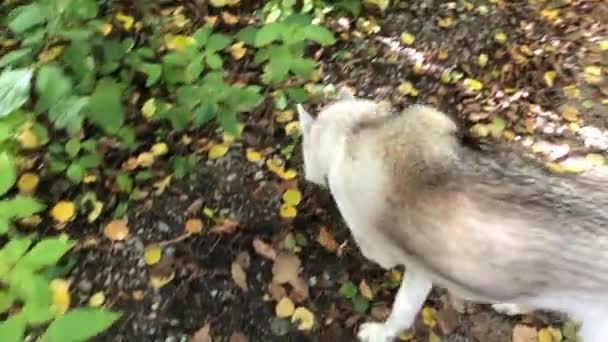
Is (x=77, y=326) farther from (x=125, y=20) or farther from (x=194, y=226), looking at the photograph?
(x=125, y=20)

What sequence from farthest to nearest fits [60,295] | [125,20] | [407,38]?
[407,38]
[125,20]
[60,295]

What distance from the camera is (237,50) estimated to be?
376 centimetres

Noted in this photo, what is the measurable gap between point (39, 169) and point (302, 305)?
4.23 ft

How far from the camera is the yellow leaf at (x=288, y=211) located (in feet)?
10.7

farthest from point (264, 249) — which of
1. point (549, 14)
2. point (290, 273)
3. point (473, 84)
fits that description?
point (549, 14)

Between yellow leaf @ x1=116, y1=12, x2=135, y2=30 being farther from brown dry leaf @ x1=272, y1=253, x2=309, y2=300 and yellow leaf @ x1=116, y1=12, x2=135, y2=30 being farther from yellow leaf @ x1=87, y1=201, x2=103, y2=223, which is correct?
brown dry leaf @ x1=272, y1=253, x2=309, y2=300

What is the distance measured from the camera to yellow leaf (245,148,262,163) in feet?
11.2

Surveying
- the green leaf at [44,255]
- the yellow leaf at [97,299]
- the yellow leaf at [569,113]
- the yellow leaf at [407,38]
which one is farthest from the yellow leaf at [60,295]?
the yellow leaf at [569,113]

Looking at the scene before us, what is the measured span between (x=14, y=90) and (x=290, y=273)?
1.49 meters

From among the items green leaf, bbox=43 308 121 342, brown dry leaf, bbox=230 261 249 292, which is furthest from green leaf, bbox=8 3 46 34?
brown dry leaf, bbox=230 261 249 292

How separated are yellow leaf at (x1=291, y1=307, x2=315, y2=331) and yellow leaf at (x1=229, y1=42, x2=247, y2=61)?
143 centimetres

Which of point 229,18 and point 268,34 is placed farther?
point 229,18

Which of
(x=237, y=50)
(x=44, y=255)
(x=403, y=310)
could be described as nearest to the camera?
(x=44, y=255)

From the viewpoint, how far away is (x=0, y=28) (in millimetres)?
3312
